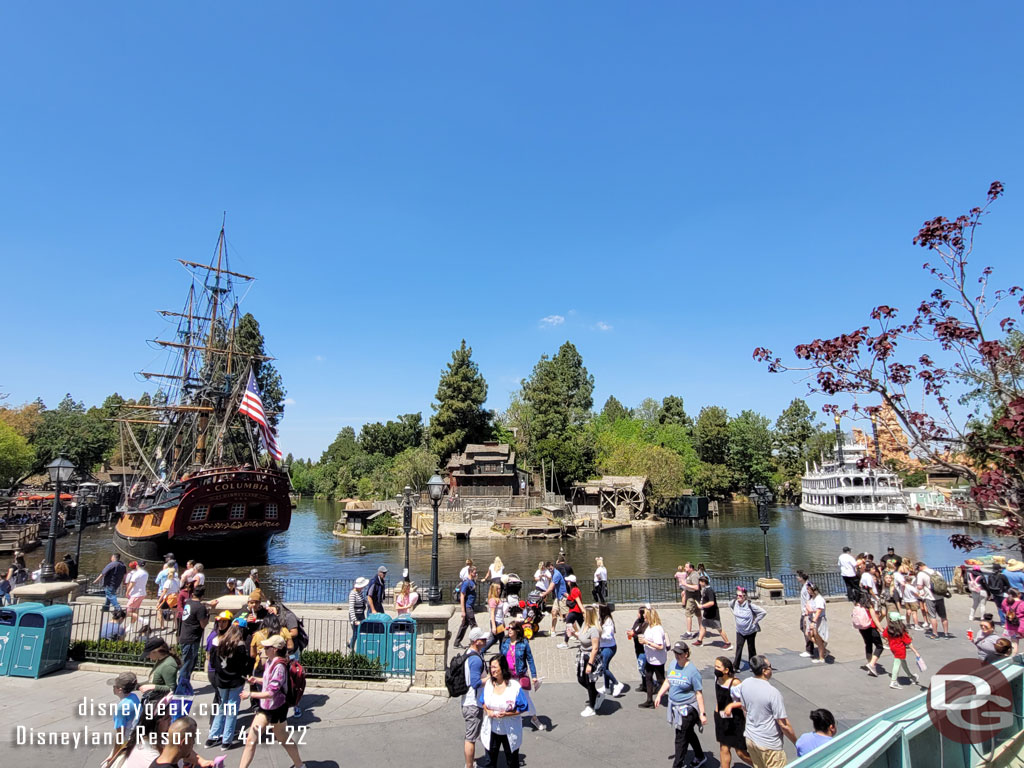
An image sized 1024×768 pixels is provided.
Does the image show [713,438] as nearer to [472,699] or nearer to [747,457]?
[747,457]

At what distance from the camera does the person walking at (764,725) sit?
617cm

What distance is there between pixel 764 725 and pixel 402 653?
669 centimetres

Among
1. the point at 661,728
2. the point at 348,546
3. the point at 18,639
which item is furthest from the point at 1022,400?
the point at 348,546

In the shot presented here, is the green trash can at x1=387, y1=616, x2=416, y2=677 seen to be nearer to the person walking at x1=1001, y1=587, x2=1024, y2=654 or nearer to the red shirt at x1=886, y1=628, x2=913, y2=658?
the red shirt at x1=886, y1=628, x2=913, y2=658

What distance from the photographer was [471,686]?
7188mm

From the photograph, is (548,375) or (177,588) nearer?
(177,588)

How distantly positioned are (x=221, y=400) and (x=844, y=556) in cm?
4774

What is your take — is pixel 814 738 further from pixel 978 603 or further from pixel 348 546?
pixel 348 546

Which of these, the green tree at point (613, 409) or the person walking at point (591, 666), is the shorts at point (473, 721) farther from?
the green tree at point (613, 409)

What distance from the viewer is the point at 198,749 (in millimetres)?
7766

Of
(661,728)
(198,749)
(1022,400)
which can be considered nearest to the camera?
(1022,400)

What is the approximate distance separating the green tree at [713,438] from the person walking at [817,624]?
283 feet

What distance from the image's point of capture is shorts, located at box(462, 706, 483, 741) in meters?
6.85

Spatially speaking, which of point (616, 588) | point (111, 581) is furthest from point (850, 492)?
point (111, 581)
